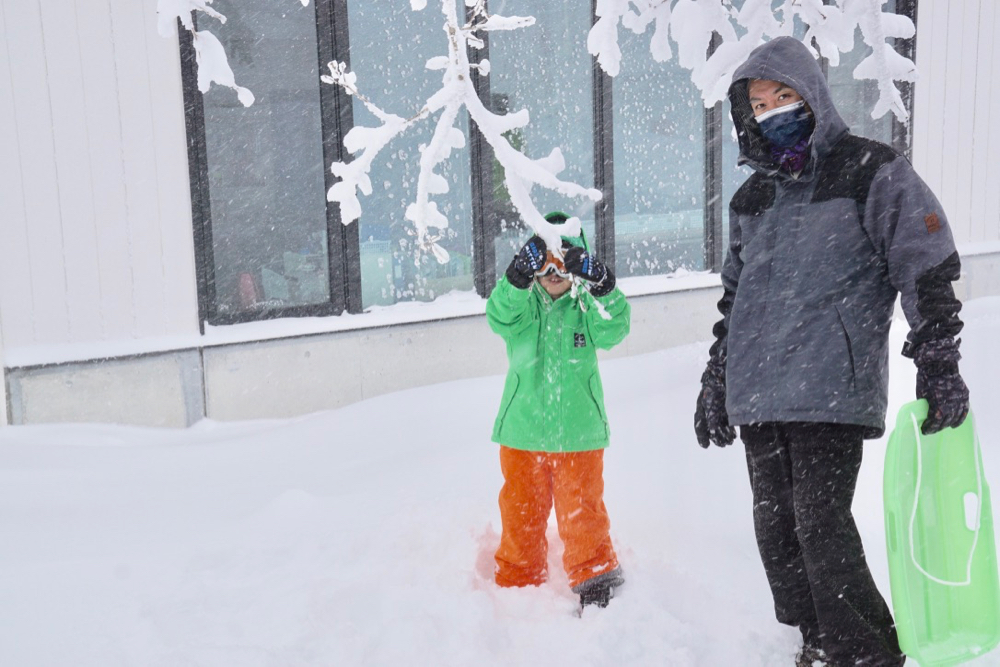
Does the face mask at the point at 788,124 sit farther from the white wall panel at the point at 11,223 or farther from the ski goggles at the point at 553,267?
the white wall panel at the point at 11,223

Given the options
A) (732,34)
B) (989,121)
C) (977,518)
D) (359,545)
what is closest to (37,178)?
(359,545)

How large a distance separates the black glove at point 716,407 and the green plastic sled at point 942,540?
1.70 feet

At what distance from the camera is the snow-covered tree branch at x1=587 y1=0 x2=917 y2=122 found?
3.49 meters

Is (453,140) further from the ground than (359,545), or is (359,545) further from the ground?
(453,140)

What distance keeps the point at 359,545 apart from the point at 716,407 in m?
1.72

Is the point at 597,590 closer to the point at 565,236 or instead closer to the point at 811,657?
the point at 811,657

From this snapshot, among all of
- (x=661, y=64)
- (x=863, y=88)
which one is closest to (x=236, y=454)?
(x=661, y=64)

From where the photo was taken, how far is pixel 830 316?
2.47 metres

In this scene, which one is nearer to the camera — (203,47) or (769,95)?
(769,95)

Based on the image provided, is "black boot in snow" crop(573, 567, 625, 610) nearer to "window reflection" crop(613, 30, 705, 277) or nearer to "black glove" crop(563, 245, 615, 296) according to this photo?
"black glove" crop(563, 245, 615, 296)

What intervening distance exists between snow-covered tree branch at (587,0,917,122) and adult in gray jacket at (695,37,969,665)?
3.05 feet

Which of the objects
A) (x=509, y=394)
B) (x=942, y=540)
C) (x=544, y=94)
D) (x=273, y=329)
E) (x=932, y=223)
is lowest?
→ (x=942, y=540)

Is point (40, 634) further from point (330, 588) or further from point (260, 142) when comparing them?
point (260, 142)

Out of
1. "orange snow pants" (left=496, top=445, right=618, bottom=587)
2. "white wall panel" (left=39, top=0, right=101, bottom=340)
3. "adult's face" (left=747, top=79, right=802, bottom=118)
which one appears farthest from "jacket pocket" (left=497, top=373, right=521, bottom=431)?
"white wall panel" (left=39, top=0, right=101, bottom=340)
